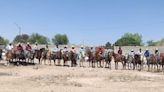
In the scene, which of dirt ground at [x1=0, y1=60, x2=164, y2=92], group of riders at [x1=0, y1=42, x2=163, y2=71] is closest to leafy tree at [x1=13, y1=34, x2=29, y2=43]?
group of riders at [x1=0, y1=42, x2=163, y2=71]

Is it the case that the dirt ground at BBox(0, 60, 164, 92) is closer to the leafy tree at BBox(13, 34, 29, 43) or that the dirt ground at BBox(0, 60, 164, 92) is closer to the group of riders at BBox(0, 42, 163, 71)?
the group of riders at BBox(0, 42, 163, 71)

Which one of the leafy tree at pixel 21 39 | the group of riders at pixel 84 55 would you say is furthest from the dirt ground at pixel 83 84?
the leafy tree at pixel 21 39

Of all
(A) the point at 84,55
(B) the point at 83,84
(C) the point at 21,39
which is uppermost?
(C) the point at 21,39

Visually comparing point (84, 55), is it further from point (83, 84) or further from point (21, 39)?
point (21, 39)

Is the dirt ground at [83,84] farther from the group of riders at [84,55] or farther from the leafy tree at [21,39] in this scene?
the leafy tree at [21,39]

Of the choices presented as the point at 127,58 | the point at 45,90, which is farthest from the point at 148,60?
the point at 45,90

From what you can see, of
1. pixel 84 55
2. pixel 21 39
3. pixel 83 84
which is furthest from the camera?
pixel 21 39

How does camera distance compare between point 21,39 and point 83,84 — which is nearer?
point 83,84

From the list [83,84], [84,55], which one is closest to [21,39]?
[84,55]

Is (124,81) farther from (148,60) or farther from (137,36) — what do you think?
(137,36)

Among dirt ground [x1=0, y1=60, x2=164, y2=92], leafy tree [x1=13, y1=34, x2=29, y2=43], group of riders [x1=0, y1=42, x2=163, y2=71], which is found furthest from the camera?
leafy tree [x1=13, y1=34, x2=29, y2=43]

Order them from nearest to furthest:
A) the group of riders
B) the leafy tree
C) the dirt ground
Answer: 1. the dirt ground
2. the group of riders
3. the leafy tree

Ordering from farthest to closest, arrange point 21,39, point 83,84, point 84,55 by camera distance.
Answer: point 21,39, point 84,55, point 83,84

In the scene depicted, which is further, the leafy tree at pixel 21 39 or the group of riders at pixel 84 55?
the leafy tree at pixel 21 39
